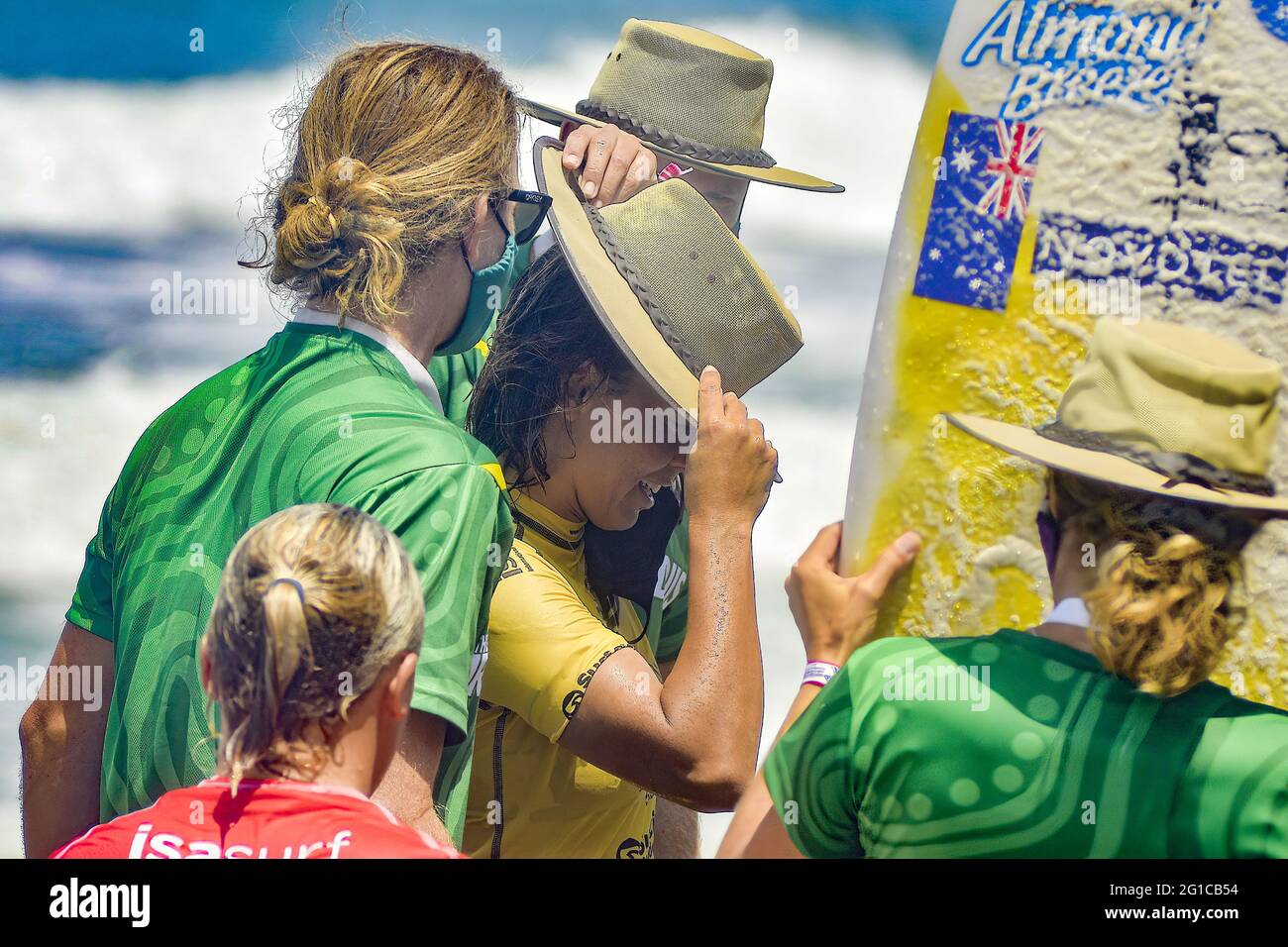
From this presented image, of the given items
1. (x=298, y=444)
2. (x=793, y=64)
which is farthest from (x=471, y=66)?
(x=793, y=64)

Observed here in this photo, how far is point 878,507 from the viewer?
2.07 meters

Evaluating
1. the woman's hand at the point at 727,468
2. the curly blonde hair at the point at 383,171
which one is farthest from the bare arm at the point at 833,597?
the curly blonde hair at the point at 383,171

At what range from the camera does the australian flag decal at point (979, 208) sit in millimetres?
2029

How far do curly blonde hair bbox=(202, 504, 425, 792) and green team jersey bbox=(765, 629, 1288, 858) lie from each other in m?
0.53

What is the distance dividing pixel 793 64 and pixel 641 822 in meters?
3.96

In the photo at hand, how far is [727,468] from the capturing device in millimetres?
2002

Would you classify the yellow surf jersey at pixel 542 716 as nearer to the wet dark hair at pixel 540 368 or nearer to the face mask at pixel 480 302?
the wet dark hair at pixel 540 368

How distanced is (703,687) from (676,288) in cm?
68

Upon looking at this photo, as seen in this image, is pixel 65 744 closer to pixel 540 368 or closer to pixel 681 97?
pixel 540 368

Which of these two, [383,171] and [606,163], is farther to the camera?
[606,163]

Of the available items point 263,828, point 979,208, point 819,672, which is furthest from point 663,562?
point 263,828

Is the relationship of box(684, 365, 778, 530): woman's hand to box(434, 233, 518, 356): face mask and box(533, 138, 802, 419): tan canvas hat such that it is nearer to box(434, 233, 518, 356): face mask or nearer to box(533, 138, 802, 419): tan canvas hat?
box(533, 138, 802, 419): tan canvas hat
